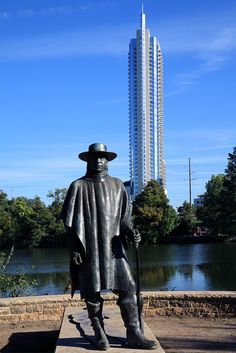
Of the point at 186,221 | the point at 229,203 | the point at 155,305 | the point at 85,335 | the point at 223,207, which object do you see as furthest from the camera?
the point at 186,221

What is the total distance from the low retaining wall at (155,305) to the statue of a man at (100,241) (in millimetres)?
2978

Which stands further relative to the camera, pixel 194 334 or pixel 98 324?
pixel 194 334

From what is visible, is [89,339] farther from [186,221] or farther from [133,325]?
[186,221]

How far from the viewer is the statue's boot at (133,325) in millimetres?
5820

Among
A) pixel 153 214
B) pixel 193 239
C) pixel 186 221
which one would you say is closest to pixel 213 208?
pixel 193 239

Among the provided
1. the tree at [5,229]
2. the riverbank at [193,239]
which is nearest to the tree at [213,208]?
the riverbank at [193,239]

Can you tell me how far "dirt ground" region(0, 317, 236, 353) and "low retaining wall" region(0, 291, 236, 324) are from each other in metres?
0.19

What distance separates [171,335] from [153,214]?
58.6 meters

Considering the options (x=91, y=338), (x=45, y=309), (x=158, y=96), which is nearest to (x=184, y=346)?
(x=91, y=338)

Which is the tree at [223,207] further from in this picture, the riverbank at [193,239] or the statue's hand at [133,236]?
the statue's hand at [133,236]

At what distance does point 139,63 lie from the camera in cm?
14350

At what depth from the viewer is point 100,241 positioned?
5992 mm

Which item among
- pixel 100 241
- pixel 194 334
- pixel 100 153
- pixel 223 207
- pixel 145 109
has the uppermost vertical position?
pixel 145 109

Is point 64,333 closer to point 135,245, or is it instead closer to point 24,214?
point 135,245
